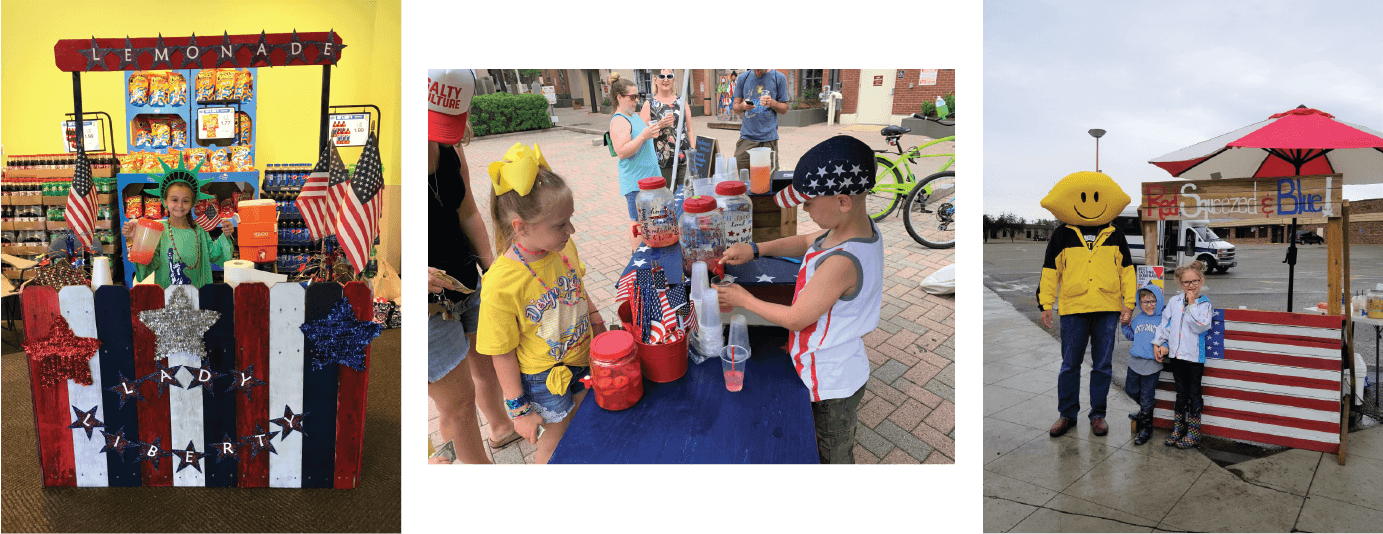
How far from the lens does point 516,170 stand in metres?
2.14

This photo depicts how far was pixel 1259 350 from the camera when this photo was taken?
391 centimetres

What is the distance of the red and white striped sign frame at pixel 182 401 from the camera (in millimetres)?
3031

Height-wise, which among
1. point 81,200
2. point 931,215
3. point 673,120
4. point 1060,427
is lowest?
point 1060,427

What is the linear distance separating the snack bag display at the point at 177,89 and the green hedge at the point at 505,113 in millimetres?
2205

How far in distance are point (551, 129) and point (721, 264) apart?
897 mm

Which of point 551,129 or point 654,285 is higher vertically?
point 551,129

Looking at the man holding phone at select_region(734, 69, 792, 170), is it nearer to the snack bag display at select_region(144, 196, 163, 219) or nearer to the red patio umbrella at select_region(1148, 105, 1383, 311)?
the red patio umbrella at select_region(1148, 105, 1383, 311)

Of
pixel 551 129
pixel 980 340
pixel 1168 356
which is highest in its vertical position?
pixel 551 129

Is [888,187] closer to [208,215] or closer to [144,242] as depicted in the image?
[208,215]

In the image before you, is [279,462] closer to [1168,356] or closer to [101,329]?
[101,329]

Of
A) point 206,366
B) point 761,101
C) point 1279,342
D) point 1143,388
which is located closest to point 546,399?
point 761,101

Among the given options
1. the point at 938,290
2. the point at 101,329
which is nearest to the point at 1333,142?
the point at 938,290

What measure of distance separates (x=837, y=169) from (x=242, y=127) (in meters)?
3.53

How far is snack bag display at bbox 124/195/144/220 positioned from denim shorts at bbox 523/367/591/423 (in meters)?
2.78
